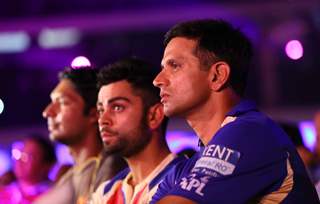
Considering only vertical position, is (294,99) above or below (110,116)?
below

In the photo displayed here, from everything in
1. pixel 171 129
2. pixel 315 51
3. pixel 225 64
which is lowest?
pixel 171 129

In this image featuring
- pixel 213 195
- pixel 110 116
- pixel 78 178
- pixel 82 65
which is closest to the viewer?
pixel 213 195

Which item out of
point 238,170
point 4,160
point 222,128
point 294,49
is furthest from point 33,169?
point 294,49

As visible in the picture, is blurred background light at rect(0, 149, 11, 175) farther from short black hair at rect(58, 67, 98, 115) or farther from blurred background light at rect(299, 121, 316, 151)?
short black hair at rect(58, 67, 98, 115)

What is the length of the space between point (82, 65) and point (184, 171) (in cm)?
203

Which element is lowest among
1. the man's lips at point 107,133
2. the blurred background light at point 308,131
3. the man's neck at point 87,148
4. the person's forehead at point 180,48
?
the blurred background light at point 308,131

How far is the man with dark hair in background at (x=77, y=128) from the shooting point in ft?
14.8

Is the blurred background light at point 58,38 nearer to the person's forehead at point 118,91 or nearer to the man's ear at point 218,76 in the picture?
the person's forehead at point 118,91

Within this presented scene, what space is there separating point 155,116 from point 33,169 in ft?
7.58

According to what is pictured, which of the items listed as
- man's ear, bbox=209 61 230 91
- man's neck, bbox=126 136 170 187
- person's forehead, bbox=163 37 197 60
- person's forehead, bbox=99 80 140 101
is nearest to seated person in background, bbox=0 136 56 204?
person's forehead, bbox=99 80 140 101

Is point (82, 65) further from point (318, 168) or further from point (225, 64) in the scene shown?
point (225, 64)

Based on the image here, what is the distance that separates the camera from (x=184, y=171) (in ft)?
9.68

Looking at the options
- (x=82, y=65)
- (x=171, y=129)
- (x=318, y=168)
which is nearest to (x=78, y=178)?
(x=82, y=65)

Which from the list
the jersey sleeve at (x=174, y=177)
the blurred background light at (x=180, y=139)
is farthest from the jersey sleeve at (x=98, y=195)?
the blurred background light at (x=180, y=139)
